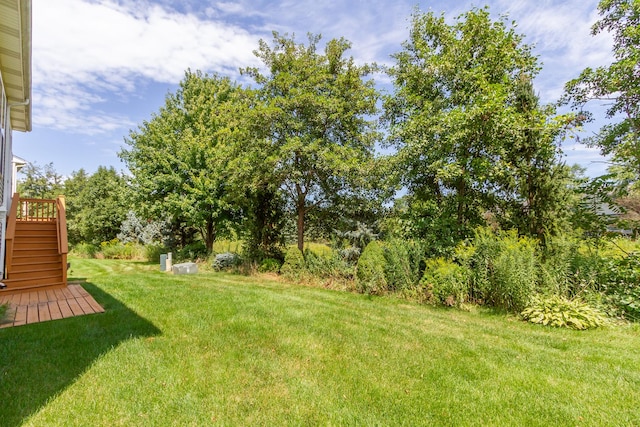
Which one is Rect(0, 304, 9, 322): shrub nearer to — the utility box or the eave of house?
the eave of house

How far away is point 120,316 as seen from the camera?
4676 mm

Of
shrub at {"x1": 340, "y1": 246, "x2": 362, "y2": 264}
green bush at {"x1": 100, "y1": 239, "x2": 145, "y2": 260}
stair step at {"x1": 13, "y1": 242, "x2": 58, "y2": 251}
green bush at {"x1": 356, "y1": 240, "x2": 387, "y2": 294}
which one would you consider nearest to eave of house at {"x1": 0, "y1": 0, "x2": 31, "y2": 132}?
stair step at {"x1": 13, "y1": 242, "x2": 58, "y2": 251}

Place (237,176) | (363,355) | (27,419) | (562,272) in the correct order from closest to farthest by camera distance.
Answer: (27,419), (363,355), (562,272), (237,176)

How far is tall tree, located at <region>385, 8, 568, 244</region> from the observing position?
7.09 m

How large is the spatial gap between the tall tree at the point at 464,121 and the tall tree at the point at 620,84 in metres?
1.45

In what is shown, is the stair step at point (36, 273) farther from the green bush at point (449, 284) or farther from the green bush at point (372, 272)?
the green bush at point (449, 284)

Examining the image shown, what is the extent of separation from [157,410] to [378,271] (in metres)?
6.03

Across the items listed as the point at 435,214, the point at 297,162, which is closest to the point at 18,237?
the point at 297,162

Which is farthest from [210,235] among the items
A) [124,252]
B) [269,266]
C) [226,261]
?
[124,252]

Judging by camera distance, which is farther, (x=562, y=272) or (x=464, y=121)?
(x=464, y=121)

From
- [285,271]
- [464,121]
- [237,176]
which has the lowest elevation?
[285,271]

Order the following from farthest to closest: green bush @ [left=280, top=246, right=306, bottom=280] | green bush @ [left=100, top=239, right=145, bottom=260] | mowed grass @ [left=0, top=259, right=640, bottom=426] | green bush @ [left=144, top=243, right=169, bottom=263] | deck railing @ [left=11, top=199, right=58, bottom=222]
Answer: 1. green bush @ [left=100, top=239, right=145, bottom=260]
2. green bush @ [left=144, top=243, right=169, bottom=263]
3. green bush @ [left=280, top=246, right=306, bottom=280]
4. deck railing @ [left=11, top=199, right=58, bottom=222]
5. mowed grass @ [left=0, top=259, right=640, bottom=426]

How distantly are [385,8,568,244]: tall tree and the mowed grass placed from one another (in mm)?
3825

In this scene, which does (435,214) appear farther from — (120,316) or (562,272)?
(120,316)
